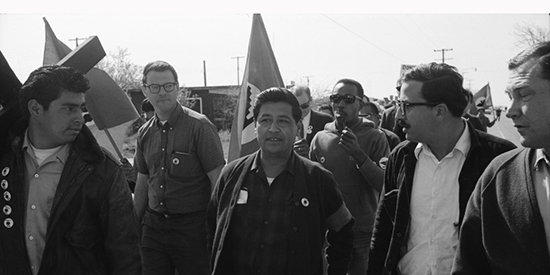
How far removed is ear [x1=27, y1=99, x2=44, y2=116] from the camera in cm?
261

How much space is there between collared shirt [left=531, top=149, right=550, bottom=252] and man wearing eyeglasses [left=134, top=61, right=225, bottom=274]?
8.83ft

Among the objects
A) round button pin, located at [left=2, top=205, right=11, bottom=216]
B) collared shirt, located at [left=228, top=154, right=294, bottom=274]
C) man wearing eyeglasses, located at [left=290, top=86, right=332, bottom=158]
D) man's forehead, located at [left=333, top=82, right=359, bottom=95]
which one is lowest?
collared shirt, located at [left=228, top=154, right=294, bottom=274]

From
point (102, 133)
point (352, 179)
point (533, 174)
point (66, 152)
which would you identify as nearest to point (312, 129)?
point (352, 179)

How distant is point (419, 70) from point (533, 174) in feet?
3.60

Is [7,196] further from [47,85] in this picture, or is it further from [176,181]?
[176,181]

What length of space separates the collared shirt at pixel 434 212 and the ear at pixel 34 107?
2136 mm

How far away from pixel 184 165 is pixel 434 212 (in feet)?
7.36

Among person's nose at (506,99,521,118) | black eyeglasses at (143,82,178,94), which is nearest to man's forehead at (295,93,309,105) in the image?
black eyeglasses at (143,82,178,94)

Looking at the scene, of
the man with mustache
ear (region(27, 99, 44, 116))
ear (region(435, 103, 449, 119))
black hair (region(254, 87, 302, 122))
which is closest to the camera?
the man with mustache

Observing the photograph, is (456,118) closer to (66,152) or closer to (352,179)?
(352,179)

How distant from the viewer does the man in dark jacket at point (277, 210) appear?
2.84 m

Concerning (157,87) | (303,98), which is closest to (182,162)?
(157,87)

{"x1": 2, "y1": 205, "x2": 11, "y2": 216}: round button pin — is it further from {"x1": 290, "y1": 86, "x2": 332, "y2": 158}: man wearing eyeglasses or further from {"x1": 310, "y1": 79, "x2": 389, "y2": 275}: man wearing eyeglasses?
{"x1": 290, "y1": 86, "x2": 332, "y2": 158}: man wearing eyeglasses

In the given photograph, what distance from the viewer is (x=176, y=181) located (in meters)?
4.16
